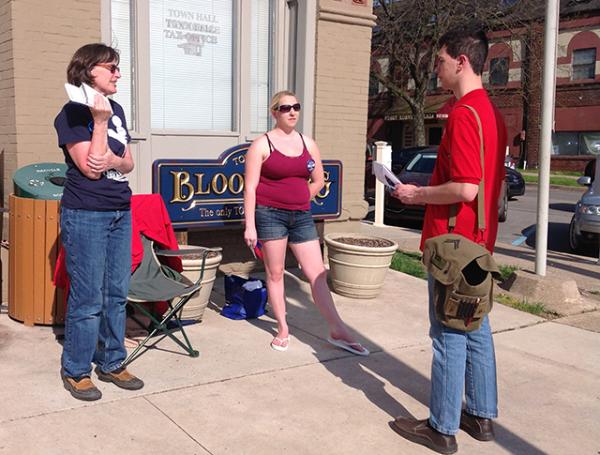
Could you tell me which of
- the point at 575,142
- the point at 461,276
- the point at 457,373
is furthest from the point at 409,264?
the point at 575,142

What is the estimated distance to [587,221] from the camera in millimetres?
9992

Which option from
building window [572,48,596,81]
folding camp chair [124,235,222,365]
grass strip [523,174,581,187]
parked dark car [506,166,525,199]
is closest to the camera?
folding camp chair [124,235,222,365]

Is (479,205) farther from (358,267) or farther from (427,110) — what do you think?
(427,110)

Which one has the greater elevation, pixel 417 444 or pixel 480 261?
pixel 480 261

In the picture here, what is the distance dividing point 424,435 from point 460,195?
1.23m

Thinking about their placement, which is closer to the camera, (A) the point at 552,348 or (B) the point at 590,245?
(A) the point at 552,348

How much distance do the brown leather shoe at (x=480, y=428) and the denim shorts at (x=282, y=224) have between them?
177 cm

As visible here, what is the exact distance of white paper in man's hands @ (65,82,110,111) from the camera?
332cm

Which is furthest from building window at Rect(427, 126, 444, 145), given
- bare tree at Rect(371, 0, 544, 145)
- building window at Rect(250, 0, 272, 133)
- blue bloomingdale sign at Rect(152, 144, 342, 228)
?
blue bloomingdale sign at Rect(152, 144, 342, 228)

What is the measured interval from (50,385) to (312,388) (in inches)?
60.0

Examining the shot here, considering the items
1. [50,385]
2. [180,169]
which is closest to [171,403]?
[50,385]

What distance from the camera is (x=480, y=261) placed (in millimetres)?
3154

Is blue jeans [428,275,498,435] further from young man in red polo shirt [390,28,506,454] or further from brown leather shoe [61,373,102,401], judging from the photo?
brown leather shoe [61,373,102,401]

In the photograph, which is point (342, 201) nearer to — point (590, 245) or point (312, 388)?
point (312, 388)
